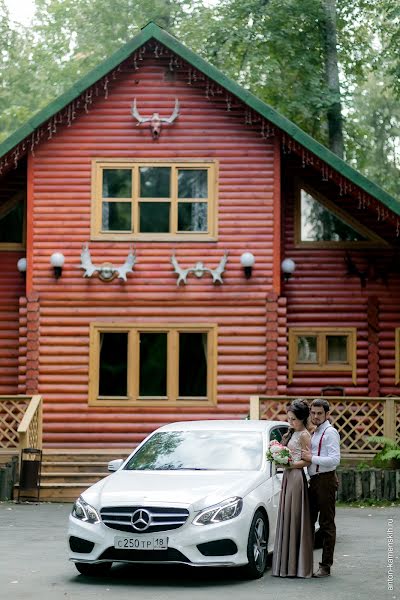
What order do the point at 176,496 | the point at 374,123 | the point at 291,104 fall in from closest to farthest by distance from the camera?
1. the point at 176,496
2. the point at 291,104
3. the point at 374,123

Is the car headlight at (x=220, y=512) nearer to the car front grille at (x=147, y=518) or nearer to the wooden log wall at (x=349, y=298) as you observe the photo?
the car front grille at (x=147, y=518)

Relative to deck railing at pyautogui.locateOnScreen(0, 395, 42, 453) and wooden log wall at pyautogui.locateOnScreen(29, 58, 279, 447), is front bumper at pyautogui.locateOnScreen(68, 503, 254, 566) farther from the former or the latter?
wooden log wall at pyautogui.locateOnScreen(29, 58, 279, 447)

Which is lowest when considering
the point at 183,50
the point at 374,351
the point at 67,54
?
the point at 374,351

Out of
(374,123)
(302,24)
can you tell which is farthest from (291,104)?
(374,123)

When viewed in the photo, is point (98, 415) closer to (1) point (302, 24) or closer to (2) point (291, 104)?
(2) point (291, 104)

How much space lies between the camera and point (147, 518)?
11578 mm

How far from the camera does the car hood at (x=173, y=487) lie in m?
11.7

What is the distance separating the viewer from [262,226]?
24.0 metres

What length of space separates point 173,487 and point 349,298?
13889 millimetres

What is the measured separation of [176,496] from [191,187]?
43.5 ft

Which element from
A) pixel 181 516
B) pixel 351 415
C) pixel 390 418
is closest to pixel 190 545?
pixel 181 516

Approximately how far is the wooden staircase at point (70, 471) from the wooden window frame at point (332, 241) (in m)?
5.84

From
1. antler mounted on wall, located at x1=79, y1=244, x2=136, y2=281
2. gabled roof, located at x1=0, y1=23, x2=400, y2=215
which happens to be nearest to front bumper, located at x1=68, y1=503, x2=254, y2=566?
gabled roof, located at x1=0, y1=23, x2=400, y2=215

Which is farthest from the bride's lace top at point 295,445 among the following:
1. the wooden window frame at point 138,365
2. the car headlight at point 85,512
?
the wooden window frame at point 138,365
